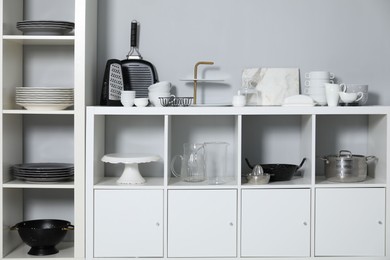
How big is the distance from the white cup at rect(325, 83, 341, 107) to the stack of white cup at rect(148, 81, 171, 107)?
853 millimetres

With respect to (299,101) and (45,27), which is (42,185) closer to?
(45,27)

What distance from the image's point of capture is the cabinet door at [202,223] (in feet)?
11.2

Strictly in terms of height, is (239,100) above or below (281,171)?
above

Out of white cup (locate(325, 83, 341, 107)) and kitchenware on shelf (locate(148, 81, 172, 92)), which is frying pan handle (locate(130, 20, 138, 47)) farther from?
white cup (locate(325, 83, 341, 107))

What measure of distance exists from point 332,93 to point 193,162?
83 cm

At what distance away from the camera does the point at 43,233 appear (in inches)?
135

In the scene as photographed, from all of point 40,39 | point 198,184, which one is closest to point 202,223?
point 198,184

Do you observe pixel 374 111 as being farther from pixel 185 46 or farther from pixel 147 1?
pixel 147 1

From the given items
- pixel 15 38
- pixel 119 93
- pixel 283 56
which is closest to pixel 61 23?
pixel 15 38

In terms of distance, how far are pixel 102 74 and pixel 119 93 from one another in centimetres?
22

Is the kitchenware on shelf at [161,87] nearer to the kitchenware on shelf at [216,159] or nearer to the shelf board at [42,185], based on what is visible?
the kitchenware on shelf at [216,159]

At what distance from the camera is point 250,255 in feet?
11.3

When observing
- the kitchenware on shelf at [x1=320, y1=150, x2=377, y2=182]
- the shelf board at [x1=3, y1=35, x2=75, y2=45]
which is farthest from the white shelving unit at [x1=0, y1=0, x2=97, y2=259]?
the kitchenware on shelf at [x1=320, y1=150, x2=377, y2=182]

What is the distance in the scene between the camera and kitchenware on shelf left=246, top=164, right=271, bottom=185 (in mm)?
3484
